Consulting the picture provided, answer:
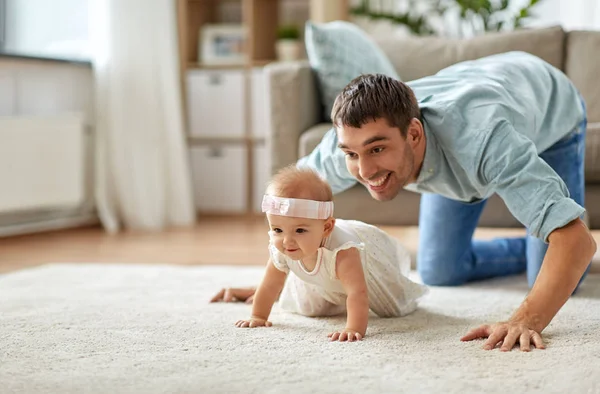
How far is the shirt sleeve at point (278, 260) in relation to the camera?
5.70 ft

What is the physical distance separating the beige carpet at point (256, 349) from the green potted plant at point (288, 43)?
2263mm

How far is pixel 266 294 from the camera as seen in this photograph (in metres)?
1.79

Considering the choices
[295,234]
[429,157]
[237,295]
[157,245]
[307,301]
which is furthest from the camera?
[157,245]

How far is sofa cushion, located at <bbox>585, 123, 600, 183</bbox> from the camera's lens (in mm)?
2592

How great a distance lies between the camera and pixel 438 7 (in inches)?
160

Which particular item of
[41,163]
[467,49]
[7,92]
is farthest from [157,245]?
[467,49]

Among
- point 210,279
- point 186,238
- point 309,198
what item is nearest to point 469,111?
point 309,198

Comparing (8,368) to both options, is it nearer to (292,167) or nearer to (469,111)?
(292,167)

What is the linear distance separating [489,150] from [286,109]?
1.33 metres

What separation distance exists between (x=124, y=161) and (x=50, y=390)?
8.77ft

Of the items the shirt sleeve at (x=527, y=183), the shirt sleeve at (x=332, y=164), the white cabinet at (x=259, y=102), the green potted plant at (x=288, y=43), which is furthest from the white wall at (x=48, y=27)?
the shirt sleeve at (x=527, y=183)

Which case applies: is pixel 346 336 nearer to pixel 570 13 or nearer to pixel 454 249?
pixel 454 249

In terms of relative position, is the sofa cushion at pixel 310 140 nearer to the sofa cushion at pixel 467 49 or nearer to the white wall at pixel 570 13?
the sofa cushion at pixel 467 49

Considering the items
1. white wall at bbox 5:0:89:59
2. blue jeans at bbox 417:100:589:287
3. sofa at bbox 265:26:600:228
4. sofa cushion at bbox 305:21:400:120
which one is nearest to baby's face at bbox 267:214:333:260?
blue jeans at bbox 417:100:589:287
